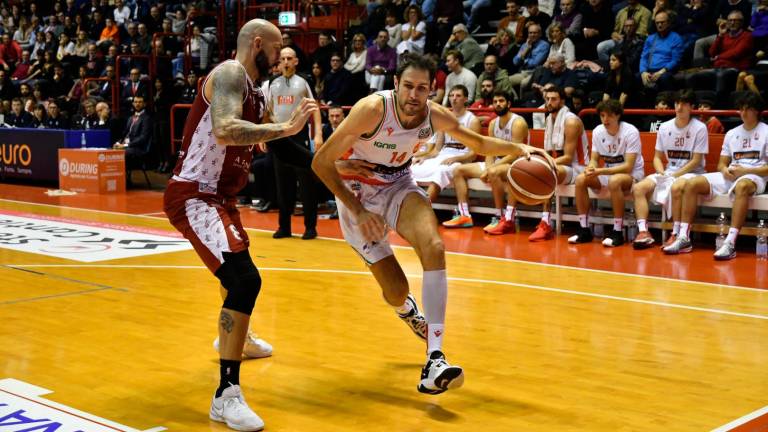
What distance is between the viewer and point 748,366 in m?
5.08

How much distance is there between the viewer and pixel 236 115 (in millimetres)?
4039

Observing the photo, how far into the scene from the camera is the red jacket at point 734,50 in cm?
1088

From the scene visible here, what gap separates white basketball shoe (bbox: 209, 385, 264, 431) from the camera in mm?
3959

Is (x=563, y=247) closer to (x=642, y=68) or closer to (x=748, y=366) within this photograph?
(x=642, y=68)

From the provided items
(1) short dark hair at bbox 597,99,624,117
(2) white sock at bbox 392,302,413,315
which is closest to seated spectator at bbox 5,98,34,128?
(1) short dark hair at bbox 597,99,624,117

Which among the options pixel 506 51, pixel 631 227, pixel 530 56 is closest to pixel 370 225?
pixel 631 227

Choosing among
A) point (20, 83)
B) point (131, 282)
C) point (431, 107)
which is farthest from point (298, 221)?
point (20, 83)

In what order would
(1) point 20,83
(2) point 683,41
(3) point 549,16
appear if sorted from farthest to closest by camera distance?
(1) point 20,83 < (3) point 549,16 < (2) point 683,41

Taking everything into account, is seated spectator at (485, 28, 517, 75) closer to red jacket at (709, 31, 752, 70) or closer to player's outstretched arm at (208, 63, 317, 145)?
red jacket at (709, 31, 752, 70)

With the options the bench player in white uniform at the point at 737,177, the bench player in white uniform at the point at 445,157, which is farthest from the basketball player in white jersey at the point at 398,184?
the bench player in white uniform at the point at 445,157

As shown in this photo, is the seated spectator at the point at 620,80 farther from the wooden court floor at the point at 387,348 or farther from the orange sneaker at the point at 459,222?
the wooden court floor at the point at 387,348

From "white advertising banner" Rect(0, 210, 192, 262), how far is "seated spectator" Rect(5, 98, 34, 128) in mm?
6618

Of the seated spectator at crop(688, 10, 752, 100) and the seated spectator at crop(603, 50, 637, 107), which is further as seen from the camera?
the seated spectator at crop(603, 50, 637, 107)

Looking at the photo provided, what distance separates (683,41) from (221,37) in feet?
30.8
